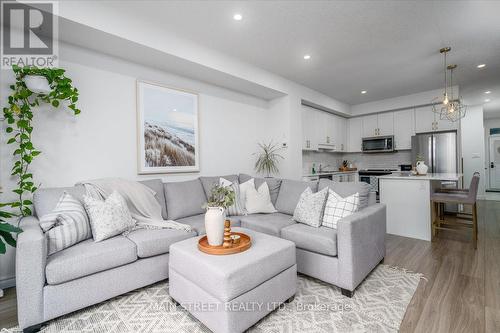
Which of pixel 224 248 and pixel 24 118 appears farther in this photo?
pixel 24 118

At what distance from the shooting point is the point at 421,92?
5285mm

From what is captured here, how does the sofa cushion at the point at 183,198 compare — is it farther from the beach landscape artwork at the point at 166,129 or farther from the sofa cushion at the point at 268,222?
the sofa cushion at the point at 268,222

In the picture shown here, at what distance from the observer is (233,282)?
1.50 m

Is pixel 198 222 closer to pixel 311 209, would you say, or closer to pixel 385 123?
pixel 311 209

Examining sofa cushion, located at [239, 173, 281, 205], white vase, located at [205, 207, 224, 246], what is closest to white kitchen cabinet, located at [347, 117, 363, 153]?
sofa cushion, located at [239, 173, 281, 205]

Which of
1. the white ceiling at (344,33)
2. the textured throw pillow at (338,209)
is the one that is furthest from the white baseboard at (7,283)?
the textured throw pillow at (338,209)

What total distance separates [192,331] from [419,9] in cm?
354

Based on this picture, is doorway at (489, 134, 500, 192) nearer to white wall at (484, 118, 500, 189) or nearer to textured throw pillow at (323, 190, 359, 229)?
white wall at (484, 118, 500, 189)

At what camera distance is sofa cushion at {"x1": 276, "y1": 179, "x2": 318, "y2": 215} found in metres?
3.10

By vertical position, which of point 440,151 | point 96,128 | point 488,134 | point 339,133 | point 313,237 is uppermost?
point 488,134

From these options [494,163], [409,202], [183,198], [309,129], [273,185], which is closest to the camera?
[183,198]

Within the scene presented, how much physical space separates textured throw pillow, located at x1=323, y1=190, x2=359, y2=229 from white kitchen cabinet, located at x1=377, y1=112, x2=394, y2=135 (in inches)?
174

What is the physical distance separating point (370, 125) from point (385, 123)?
1.19 feet

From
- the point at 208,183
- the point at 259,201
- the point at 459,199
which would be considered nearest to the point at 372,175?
the point at 459,199
